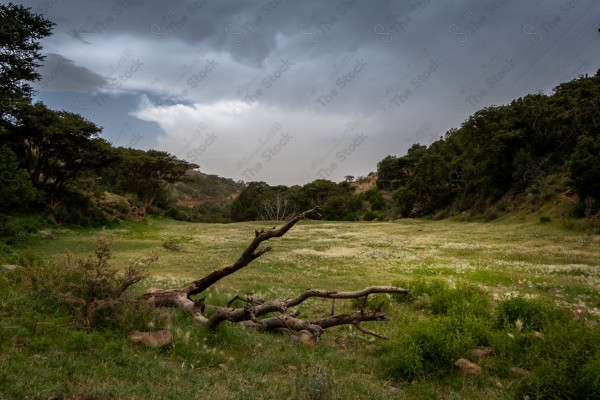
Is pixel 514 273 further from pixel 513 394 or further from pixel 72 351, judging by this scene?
pixel 72 351

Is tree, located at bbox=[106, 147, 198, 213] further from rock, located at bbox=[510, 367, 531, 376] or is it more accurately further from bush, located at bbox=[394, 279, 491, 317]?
rock, located at bbox=[510, 367, 531, 376]

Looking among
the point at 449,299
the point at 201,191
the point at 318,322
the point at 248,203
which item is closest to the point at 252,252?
the point at 318,322

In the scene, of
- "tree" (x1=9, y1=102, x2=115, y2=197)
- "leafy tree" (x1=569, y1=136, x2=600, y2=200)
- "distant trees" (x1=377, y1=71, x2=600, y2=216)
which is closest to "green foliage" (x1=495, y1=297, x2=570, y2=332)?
"leafy tree" (x1=569, y1=136, x2=600, y2=200)

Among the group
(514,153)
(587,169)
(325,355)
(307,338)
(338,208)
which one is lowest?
(325,355)

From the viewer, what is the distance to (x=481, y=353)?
6805 millimetres

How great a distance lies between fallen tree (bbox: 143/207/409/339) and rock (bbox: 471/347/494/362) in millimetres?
1545

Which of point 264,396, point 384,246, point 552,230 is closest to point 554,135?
point 552,230

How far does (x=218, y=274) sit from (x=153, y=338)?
90.2 inches

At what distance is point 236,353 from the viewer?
6844mm

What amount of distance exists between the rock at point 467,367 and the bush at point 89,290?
5409mm

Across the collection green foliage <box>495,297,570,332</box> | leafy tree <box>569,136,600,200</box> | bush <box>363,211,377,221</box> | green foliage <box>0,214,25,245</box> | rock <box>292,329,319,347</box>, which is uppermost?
leafy tree <box>569,136,600,200</box>

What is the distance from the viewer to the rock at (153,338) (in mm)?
6227

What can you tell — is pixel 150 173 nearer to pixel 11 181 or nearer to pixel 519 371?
pixel 11 181

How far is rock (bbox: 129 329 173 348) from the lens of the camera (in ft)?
20.4
